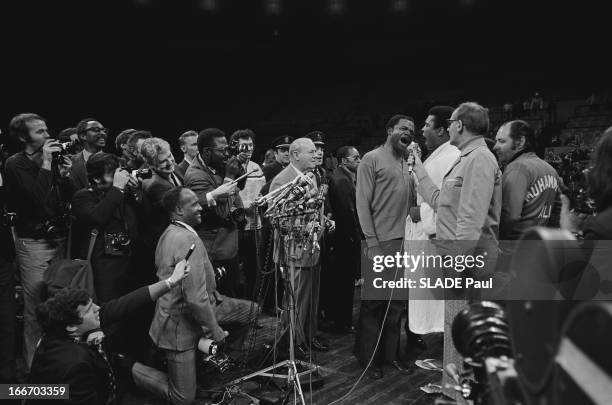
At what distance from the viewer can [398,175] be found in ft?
11.0

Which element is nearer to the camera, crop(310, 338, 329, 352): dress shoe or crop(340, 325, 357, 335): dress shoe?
crop(310, 338, 329, 352): dress shoe

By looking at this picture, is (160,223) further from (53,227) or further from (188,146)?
(188,146)

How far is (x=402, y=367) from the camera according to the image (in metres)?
3.38

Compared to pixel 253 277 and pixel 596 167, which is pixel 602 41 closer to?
pixel 253 277

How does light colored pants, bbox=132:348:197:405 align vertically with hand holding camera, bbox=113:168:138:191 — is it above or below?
below

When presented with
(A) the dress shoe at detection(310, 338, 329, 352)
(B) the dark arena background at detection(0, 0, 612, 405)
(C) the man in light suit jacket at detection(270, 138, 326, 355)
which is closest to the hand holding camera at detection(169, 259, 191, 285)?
(C) the man in light suit jacket at detection(270, 138, 326, 355)

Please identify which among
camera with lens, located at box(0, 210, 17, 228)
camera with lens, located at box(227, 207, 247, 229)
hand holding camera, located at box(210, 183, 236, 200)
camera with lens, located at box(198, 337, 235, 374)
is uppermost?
hand holding camera, located at box(210, 183, 236, 200)

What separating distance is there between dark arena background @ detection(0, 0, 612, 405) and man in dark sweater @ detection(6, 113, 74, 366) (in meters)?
5.30

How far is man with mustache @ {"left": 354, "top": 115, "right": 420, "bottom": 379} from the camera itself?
3.34 meters

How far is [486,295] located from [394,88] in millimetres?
13915

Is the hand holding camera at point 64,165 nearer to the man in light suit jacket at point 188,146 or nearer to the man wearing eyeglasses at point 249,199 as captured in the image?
the man in light suit jacket at point 188,146

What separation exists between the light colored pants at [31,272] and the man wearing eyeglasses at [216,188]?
975 millimetres

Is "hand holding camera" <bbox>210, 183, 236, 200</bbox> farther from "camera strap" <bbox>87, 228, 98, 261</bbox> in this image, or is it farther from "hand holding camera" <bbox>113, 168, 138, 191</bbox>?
"camera strap" <bbox>87, 228, 98, 261</bbox>

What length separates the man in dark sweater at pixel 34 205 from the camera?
306 cm
